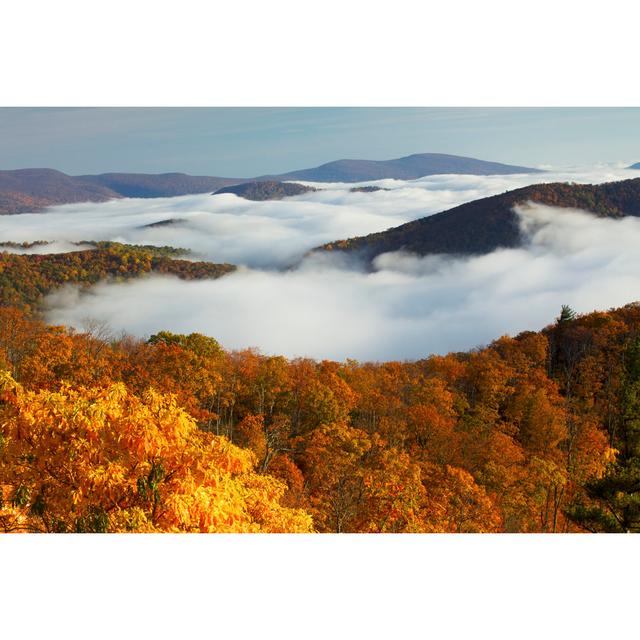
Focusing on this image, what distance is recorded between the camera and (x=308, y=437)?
1004 centimetres

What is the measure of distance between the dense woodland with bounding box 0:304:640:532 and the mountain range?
5.80ft

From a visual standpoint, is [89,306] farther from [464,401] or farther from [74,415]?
[464,401]

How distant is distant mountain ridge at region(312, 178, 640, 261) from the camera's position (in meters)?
25.5

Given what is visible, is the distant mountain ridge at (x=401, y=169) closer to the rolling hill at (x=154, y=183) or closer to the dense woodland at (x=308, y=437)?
the rolling hill at (x=154, y=183)

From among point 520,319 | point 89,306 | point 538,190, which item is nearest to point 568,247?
point 520,319

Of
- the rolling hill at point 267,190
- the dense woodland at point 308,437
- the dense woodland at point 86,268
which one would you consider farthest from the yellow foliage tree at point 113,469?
the rolling hill at point 267,190

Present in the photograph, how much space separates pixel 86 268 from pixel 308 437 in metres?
4.50

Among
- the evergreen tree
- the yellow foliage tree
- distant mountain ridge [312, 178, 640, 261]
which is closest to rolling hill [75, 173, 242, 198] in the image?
the yellow foliage tree

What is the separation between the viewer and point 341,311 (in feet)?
37.6

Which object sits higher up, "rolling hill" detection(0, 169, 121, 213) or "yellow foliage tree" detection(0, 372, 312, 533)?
"rolling hill" detection(0, 169, 121, 213)

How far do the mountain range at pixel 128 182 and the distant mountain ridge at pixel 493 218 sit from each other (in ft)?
34.7

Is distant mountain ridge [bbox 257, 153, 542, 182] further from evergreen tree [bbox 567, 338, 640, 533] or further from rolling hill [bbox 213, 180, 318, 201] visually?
evergreen tree [bbox 567, 338, 640, 533]

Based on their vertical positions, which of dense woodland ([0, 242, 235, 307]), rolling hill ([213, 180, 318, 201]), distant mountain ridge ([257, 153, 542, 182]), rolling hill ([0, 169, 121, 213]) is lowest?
dense woodland ([0, 242, 235, 307])
